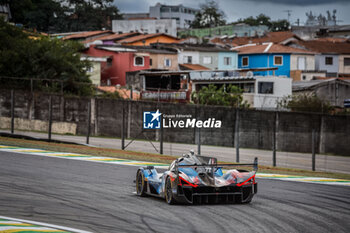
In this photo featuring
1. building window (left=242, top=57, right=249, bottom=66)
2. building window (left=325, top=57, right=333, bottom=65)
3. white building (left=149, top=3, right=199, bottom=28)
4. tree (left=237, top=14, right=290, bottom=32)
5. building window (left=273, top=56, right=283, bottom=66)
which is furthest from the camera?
white building (left=149, top=3, right=199, bottom=28)

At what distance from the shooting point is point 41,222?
1020 centimetres

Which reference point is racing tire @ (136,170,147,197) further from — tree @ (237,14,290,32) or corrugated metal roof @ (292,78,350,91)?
tree @ (237,14,290,32)

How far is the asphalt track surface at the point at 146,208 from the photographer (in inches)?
404

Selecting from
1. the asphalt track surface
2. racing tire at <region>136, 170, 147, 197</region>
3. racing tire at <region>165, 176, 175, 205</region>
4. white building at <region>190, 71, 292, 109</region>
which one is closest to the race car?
racing tire at <region>165, 176, 175, 205</region>

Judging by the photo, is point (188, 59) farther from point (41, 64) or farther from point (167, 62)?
point (41, 64)

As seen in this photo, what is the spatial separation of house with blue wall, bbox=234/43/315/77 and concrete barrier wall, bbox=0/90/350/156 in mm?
36914

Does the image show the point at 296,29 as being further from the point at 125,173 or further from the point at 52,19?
the point at 125,173

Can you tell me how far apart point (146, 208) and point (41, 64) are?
37081 millimetres

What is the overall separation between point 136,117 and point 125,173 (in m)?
17.5

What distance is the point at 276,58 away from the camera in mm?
74562

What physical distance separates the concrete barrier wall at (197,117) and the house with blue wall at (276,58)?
36914 mm

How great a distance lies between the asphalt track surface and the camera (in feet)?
33.7

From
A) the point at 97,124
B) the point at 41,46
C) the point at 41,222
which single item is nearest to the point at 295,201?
the point at 41,222

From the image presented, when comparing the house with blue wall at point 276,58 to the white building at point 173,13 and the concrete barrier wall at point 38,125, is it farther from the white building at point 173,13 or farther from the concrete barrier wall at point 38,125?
the white building at point 173,13
